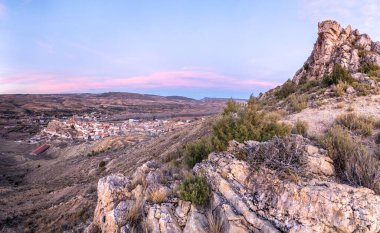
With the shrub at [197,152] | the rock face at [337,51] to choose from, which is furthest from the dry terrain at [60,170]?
the rock face at [337,51]

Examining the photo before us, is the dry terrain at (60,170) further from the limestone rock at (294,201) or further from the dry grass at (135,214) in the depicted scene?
the limestone rock at (294,201)

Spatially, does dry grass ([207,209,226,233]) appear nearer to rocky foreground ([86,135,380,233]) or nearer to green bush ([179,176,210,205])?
rocky foreground ([86,135,380,233])

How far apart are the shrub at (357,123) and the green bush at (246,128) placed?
2442 mm

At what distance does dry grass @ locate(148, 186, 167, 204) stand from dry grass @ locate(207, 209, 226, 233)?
4.27 feet

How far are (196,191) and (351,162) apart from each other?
3.40 m

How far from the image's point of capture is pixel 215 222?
19.5 ft

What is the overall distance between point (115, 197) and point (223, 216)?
3.31m

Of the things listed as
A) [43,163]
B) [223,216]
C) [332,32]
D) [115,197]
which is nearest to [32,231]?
[115,197]

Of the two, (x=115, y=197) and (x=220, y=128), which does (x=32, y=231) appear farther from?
(x=220, y=128)

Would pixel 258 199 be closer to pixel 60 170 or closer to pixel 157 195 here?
pixel 157 195

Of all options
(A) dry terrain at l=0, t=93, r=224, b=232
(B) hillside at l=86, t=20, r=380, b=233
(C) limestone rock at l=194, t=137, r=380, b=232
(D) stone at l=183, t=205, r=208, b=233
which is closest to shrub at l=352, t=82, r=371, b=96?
(B) hillside at l=86, t=20, r=380, b=233

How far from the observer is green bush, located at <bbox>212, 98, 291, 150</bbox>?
936cm

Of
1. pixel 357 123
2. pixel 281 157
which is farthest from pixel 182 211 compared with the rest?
pixel 357 123

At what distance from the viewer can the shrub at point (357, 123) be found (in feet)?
32.6
